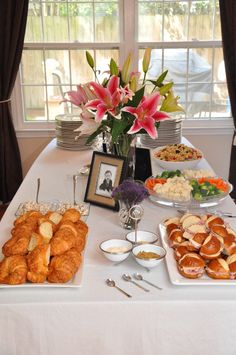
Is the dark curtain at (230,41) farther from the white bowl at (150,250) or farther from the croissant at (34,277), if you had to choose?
the croissant at (34,277)

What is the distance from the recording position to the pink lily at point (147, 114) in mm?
1558

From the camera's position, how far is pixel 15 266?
118cm

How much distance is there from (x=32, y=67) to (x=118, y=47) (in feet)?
2.43

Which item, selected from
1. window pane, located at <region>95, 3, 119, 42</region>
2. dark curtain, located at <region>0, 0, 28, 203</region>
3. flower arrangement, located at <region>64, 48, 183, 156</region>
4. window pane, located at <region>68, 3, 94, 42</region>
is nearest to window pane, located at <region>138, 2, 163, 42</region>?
window pane, located at <region>95, 3, 119, 42</region>

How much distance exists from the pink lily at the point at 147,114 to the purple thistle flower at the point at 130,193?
0.20 metres

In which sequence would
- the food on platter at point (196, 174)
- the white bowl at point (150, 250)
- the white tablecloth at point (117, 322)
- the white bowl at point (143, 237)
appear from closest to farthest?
the white tablecloth at point (117, 322) < the white bowl at point (150, 250) < the white bowl at point (143, 237) < the food on platter at point (196, 174)

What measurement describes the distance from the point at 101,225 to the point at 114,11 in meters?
2.47

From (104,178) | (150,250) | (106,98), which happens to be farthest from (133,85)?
(150,250)

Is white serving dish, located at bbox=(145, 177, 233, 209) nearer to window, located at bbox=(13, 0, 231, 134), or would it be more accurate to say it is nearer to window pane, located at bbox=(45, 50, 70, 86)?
window, located at bbox=(13, 0, 231, 134)

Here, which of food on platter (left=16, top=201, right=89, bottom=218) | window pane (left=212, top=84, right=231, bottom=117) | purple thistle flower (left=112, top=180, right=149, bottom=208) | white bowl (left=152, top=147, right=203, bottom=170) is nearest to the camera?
purple thistle flower (left=112, top=180, right=149, bottom=208)

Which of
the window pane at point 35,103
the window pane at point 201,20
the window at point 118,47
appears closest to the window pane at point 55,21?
the window at point 118,47

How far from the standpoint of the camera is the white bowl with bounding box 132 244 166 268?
48.9 inches

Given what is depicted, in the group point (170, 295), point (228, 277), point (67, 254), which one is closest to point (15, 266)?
point (67, 254)

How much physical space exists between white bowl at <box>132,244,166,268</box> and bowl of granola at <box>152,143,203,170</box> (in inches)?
37.0
